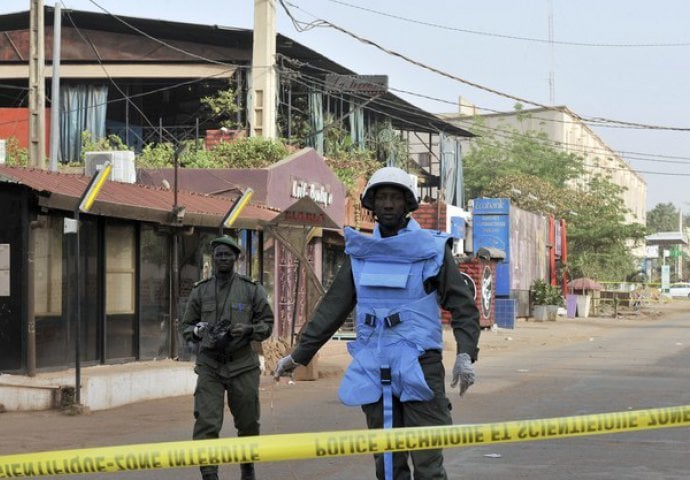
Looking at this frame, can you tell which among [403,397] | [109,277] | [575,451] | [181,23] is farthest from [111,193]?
[181,23]

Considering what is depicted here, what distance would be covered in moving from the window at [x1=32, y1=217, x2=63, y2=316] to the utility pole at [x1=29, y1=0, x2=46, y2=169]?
514cm

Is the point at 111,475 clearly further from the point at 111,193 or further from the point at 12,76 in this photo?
the point at 12,76

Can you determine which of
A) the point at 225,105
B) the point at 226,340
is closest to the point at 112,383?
the point at 226,340

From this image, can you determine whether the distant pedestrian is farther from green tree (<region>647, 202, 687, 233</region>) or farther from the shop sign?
green tree (<region>647, 202, 687, 233</region>)

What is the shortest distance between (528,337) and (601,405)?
20982 millimetres

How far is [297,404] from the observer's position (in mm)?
14789

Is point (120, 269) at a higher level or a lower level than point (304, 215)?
lower

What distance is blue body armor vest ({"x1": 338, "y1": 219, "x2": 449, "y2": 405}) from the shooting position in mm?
5457

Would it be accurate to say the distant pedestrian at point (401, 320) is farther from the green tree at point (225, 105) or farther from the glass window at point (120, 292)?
the green tree at point (225, 105)

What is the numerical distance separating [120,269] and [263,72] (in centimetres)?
1721

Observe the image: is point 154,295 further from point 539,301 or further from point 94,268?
point 539,301

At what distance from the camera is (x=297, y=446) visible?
4.78 metres

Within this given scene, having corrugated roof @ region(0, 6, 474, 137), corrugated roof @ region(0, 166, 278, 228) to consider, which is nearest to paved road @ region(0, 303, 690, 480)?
corrugated roof @ region(0, 166, 278, 228)

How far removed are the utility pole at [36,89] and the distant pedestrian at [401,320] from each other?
15.7m
